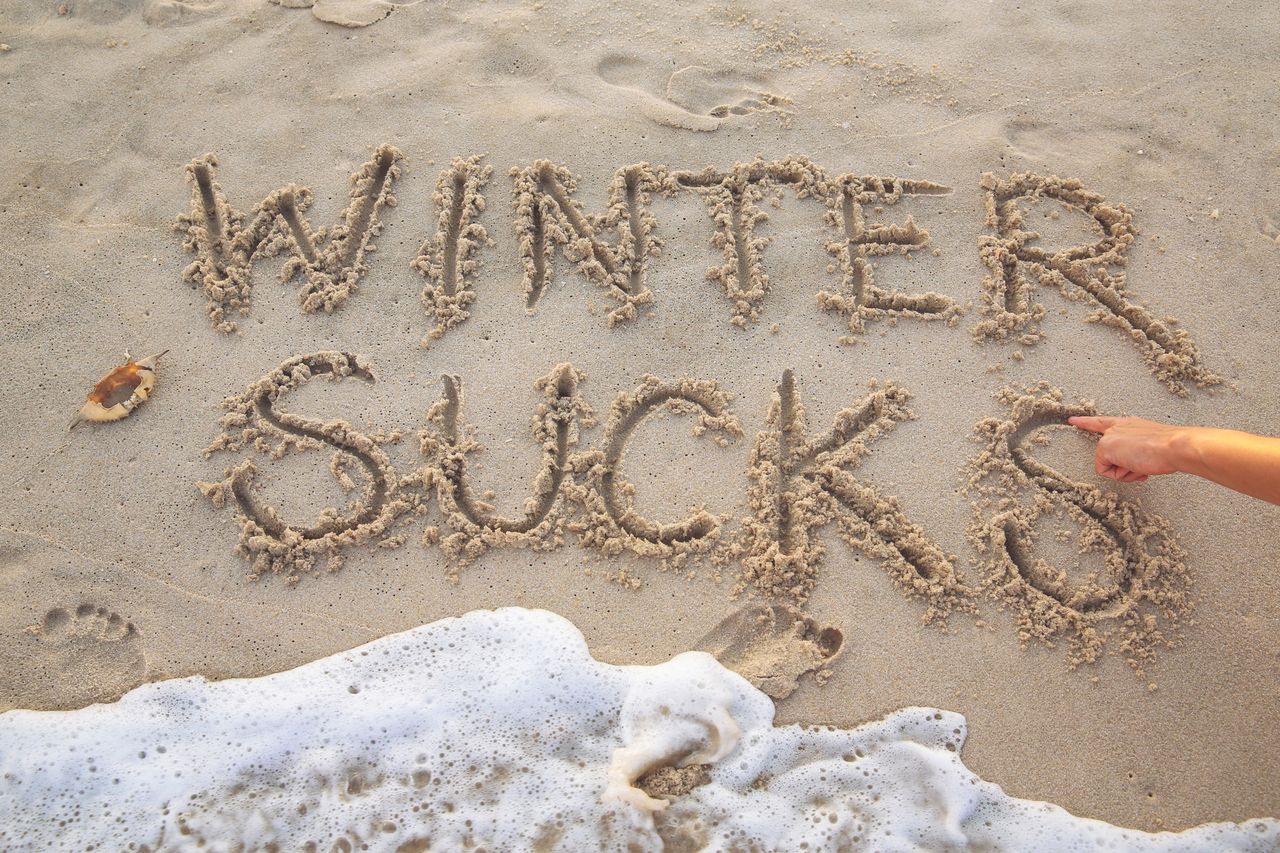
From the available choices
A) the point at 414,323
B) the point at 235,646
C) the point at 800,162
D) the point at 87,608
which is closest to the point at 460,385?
the point at 414,323

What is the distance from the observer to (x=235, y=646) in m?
2.26

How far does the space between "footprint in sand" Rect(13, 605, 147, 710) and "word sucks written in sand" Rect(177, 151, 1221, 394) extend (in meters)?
0.95

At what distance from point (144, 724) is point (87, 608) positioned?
14.7 inches

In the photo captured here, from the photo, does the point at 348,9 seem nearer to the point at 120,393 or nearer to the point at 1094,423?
the point at 120,393

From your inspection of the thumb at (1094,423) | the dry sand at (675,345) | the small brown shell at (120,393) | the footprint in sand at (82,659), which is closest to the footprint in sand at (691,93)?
the dry sand at (675,345)

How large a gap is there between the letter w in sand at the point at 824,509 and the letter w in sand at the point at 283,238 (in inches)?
57.2

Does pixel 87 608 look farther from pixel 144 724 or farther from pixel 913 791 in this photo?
pixel 913 791

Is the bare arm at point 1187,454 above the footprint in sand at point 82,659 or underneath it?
above

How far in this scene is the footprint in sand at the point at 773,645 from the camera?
2.21m

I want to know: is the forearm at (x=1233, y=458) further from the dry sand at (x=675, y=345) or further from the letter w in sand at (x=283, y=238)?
the letter w in sand at (x=283, y=238)

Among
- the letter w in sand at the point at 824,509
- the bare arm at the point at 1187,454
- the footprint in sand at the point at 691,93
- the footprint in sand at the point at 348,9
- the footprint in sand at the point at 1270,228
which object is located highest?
the footprint in sand at the point at 348,9

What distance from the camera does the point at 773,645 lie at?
225 centimetres

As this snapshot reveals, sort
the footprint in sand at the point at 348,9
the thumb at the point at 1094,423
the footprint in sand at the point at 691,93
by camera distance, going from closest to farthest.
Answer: the thumb at the point at 1094,423
the footprint in sand at the point at 691,93
the footprint in sand at the point at 348,9

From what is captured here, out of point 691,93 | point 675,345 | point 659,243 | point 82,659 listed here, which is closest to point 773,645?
point 675,345
